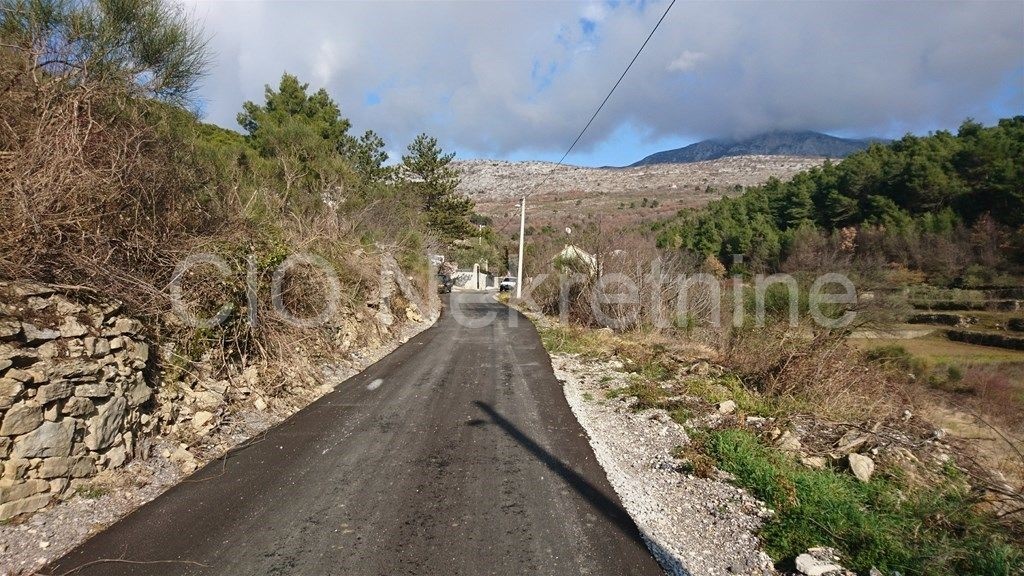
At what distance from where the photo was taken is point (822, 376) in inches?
314

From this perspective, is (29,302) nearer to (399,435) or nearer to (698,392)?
(399,435)

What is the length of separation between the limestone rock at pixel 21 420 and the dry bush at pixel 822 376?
8733mm

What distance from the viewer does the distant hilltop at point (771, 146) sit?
484 ft

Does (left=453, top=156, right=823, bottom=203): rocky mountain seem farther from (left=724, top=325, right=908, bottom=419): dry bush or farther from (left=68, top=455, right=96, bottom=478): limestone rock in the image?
(left=68, top=455, right=96, bottom=478): limestone rock

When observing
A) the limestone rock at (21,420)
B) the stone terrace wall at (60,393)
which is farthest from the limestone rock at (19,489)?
the limestone rock at (21,420)

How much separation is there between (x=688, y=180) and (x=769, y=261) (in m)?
67.9

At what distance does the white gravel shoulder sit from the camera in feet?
12.2

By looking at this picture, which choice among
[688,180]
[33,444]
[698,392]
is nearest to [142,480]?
[33,444]

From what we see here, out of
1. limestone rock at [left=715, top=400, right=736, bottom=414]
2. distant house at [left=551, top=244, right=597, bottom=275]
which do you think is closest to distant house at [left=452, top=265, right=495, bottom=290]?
distant house at [left=551, top=244, right=597, bottom=275]

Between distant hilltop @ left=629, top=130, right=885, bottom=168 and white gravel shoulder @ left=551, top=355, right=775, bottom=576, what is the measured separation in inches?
5578

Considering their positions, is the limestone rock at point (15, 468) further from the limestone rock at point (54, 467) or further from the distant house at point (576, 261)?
the distant house at point (576, 261)

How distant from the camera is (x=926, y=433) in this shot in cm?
650

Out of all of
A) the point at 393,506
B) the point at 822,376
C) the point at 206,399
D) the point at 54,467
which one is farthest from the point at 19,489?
the point at 822,376

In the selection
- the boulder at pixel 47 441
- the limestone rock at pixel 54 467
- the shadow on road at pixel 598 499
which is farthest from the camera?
the limestone rock at pixel 54 467
